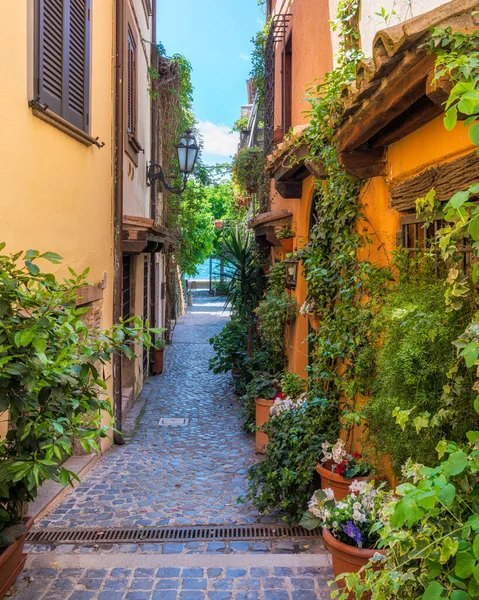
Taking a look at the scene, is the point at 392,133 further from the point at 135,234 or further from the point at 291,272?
the point at 135,234

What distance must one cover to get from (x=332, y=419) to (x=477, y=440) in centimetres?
317

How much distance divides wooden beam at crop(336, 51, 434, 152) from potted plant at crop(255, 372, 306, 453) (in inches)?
111

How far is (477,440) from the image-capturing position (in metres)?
1.84

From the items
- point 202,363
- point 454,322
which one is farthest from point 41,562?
point 202,363

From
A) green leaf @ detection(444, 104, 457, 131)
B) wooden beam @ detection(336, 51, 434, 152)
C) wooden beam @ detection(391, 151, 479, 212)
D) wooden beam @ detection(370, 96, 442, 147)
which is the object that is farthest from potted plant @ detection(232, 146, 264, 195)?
green leaf @ detection(444, 104, 457, 131)

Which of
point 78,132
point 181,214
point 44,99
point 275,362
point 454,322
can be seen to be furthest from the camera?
point 181,214

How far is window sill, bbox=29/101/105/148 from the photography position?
176 inches

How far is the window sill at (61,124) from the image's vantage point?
4.46 meters

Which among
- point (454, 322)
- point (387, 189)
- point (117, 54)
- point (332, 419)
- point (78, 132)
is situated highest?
point (117, 54)

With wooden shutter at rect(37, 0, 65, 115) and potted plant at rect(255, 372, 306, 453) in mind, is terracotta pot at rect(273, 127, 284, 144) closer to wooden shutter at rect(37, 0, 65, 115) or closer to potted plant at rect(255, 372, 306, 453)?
potted plant at rect(255, 372, 306, 453)

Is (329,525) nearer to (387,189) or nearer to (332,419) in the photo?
(332,419)

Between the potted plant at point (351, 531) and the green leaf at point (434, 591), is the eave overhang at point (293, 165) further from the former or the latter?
the green leaf at point (434, 591)

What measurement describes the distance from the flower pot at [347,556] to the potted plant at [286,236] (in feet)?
16.7

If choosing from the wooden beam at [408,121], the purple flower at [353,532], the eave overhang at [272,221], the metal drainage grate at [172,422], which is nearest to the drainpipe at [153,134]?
the metal drainage grate at [172,422]
